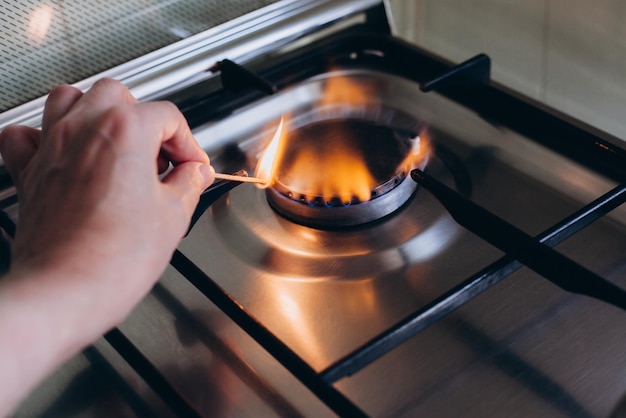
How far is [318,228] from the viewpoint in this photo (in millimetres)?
638

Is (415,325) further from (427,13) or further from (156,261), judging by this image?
(427,13)

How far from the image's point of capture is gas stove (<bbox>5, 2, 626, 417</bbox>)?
0.50 meters

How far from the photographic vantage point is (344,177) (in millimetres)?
641

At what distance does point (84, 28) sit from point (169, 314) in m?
0.31

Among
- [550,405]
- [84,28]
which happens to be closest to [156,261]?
[550,405]

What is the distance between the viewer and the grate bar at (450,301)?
46 centimetres

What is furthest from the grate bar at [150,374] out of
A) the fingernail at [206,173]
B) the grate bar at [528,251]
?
the grate bar at [528,251]

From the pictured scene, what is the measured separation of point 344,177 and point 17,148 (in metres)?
0.25

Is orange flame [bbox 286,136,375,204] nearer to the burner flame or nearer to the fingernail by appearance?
the burner flame

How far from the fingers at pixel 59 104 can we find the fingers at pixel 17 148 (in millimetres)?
17

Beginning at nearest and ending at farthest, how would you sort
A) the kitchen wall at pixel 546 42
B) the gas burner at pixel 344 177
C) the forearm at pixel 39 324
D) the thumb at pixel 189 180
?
the forearm at pixel 39 324 < the thumb at pixel 189 180 < the gas burner at pixel 344 177 < the kitchen wall at pixel 546 42

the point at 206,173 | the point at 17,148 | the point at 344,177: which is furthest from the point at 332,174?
the point at 17,148

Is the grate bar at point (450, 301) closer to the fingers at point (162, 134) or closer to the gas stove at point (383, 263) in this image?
the gas stove at point (383, 263)

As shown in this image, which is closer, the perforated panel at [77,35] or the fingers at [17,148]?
the fingers at [17,148]
